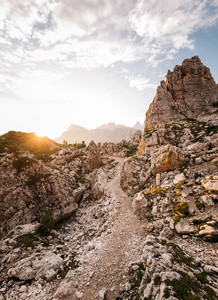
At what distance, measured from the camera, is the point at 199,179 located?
18359 millimetres

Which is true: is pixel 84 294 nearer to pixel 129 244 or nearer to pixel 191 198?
pixel 129 244

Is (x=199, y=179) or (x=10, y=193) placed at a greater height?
(x=199, y=179)

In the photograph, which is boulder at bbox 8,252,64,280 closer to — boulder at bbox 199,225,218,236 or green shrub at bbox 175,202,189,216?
green shrub at bbox 175,202,189,216

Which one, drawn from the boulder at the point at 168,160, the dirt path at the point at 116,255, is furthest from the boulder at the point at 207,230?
the boulder at the point at 168,160

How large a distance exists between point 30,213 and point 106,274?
20.0 meters

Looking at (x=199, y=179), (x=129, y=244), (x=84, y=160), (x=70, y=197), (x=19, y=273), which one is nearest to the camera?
(x=19, y=273)

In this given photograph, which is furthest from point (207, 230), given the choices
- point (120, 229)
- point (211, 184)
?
point (120, 229)

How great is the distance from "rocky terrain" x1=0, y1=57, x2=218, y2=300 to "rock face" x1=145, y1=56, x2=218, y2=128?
139 ft

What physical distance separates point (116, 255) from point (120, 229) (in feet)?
15.6

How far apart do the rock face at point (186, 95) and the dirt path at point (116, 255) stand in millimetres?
66497

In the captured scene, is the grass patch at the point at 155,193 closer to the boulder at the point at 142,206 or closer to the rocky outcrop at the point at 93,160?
the boulder at the point at 142,206

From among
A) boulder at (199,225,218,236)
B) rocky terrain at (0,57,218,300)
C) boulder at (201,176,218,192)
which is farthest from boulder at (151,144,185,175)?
boulder at (199,225,218,236)

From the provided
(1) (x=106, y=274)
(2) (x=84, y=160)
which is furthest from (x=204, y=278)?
(2) (x=84, y=160)

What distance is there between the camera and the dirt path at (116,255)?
37.7 feet
